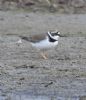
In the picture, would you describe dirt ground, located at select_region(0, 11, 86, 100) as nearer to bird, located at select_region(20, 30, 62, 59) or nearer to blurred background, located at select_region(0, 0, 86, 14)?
bird, located at select_region(20, 30, 62, 59)

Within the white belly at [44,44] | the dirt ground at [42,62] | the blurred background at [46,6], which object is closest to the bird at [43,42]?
the white belly at [44,44]

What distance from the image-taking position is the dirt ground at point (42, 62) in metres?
10.9

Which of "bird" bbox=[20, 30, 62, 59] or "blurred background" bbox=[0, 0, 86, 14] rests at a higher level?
"bird" bbox=[20, 30, 62, 59]

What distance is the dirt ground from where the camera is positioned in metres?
10.9

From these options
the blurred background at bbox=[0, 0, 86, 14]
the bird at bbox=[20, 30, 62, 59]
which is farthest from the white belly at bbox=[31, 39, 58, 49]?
the blurred background at bbox=[0, 0, 86, 14]

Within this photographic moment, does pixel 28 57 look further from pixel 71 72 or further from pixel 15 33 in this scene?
pixel 15 33

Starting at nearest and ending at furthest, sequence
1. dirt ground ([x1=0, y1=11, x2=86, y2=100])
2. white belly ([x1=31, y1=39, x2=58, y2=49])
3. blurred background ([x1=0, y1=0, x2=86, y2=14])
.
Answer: dirt ground ([x1=0, y1=11, x2=86, y2=100]) < white belly ([x1=31, y1=39, x2=58, y2=49]) < blurred background ([x1=0, y1=0, x2=86, y2=14])

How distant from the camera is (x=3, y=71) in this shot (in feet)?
41.1

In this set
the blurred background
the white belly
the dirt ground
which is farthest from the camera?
the blurred background

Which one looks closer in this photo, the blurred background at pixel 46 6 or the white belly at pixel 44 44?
the white belly at pixel 44 44

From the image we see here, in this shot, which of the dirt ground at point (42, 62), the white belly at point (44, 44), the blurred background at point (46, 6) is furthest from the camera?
the blurred background at point (46, 6)

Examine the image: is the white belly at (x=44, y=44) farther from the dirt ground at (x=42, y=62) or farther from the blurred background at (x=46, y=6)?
the blurred background at (x=46, y=6)

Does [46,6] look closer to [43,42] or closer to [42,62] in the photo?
[43,42]

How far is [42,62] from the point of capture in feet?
44.4
